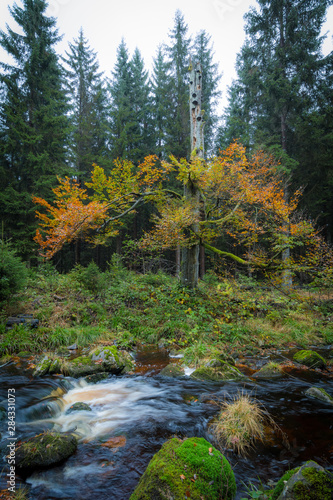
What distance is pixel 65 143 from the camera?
1788cm

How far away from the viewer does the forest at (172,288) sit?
117 inches

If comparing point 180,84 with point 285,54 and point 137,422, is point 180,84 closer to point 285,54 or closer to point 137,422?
point 285,54

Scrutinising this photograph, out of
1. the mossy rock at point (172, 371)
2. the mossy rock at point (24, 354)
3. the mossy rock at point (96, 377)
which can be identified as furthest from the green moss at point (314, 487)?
the mossy rock at point (24, 354)

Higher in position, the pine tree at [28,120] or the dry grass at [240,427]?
the pine tree at [28,120]

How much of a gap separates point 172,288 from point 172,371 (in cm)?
513

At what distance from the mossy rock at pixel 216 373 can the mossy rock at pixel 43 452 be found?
3.00 metres

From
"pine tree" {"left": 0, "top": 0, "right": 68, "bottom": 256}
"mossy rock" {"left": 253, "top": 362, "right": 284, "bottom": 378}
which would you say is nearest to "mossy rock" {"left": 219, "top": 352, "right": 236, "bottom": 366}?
"mossy rock" {"left": 253, "top": 362, "right": 284, "bottom": 378}

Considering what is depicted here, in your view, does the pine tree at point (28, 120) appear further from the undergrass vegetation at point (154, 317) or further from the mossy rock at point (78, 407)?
the mossy rock at point (78, 407)

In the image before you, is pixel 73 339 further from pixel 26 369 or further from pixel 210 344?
pixel 210 344

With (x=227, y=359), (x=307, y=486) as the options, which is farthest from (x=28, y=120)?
(x=307, y=486)

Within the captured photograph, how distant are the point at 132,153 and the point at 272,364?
18.4m

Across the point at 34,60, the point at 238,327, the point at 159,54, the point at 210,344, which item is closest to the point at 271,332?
the point at 238,327

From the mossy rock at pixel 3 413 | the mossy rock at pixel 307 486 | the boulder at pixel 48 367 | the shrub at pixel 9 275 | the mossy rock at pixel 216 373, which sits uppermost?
the shrub at pixel 9 275

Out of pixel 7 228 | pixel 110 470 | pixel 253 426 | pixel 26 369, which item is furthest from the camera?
pixel 7 228
